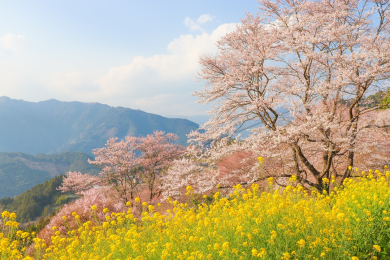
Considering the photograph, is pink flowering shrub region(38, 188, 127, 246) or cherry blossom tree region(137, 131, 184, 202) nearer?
pink flowering shrub region(38, 188, 127, 246)

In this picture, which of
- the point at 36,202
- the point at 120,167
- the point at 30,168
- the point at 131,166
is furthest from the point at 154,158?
the point at 30,168

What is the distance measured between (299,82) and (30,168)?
17163 cm

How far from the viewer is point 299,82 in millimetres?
11172

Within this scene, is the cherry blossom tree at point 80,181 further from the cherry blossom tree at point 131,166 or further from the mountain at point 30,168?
the mountain at point 30,168

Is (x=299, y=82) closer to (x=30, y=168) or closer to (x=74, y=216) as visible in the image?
(x=74, y=216)

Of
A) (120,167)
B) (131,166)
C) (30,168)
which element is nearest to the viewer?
(120,167)

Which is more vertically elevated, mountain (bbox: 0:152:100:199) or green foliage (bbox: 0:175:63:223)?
green foliage (bbox: 0:175:63:223)

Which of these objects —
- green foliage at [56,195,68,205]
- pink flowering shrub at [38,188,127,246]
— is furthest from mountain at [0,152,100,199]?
pink flowering shrub at [38,188,127,246]

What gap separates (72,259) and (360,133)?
10658 millimetres

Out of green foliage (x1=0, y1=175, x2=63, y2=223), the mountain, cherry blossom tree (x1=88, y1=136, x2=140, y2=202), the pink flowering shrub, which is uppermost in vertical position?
cherry blossom tree (x1=88, y1=136, x2=140, y2=202)

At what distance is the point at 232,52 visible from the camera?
36.0ft

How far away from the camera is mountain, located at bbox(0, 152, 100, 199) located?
410 ft

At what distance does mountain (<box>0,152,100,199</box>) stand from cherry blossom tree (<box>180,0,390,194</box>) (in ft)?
365

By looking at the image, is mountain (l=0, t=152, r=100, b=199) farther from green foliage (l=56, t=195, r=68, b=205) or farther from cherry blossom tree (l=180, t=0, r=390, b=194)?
cherry blossom tree (l=180, t=0, r=390, b=194)
